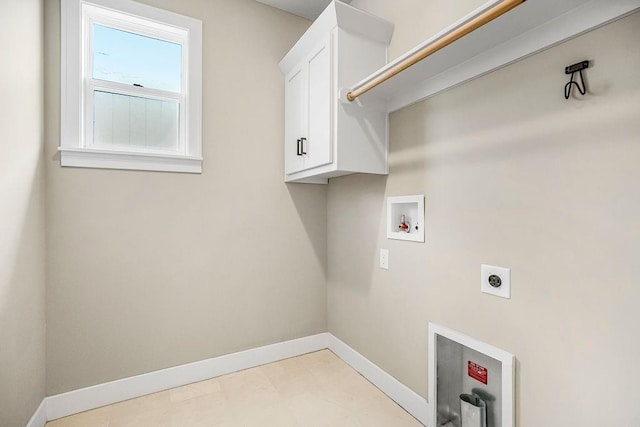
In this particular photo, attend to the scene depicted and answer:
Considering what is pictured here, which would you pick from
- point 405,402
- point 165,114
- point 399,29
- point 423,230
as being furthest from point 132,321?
point 399,29

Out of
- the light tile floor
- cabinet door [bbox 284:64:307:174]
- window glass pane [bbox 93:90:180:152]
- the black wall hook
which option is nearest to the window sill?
window glass pane [bbox 93:90:180:152]

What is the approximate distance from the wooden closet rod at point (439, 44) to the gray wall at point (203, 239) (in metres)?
1.00

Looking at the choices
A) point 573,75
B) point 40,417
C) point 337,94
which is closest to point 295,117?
point 337,94

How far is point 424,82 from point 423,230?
2.73ft

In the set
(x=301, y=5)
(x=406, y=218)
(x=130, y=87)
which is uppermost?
(x=301, y=5)

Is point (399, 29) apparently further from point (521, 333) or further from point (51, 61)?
point (51, 61)

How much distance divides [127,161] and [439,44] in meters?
1.92

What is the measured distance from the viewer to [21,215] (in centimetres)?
148

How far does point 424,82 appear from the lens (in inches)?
65.7

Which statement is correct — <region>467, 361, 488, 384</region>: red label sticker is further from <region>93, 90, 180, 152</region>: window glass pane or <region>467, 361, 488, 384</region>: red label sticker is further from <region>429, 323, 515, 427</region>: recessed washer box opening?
<region>93, 90, 180, 152</region>: window glass pane

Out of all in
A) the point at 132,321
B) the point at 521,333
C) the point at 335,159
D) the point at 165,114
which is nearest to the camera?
the point at 521,333

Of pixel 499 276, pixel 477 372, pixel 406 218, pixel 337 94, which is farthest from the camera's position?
pixel 406 218

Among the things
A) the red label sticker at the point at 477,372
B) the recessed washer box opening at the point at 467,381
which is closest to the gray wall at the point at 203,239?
the recessed washer box opening at the point at 467,381

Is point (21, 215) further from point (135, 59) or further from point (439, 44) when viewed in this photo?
point (439, 44)
